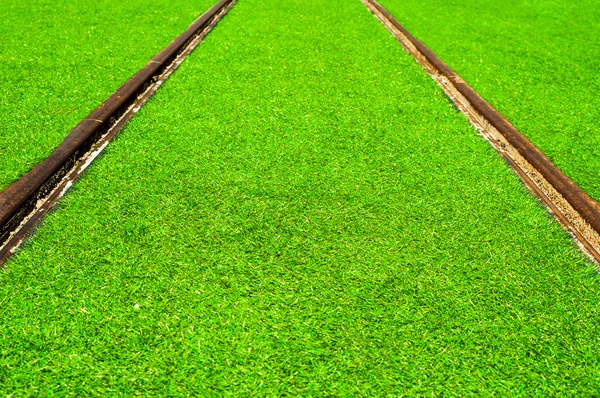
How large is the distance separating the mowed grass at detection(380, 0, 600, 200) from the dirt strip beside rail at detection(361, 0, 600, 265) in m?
0.17

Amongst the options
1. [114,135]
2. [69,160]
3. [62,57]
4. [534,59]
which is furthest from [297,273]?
[534,59]

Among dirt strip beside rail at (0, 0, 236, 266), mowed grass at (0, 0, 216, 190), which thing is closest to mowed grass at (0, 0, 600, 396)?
dirt strip beside rail at (0, 0, 236, 266)

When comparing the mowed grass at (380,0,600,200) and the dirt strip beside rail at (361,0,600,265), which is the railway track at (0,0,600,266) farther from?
the mowed grass at (380,0,600,200)

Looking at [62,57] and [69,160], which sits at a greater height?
[62,57]

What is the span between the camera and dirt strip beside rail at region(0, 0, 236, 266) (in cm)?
218

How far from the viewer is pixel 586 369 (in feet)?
5.38

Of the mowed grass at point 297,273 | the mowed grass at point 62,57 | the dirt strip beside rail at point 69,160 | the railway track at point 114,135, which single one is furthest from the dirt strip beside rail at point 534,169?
the mowed grass at point 62,57

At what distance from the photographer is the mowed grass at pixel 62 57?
9.61 ft

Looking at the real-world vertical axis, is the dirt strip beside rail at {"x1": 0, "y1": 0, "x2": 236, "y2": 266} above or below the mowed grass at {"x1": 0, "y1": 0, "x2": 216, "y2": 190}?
below

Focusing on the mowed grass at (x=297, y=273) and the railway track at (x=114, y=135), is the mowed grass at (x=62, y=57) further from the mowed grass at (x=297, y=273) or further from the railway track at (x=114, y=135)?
the mowed grass at (x=297, y=273)

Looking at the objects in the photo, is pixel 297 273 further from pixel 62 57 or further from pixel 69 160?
pixel 62 57

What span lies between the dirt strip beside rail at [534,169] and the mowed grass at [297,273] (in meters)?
0.12

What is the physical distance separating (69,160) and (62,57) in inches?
90.1

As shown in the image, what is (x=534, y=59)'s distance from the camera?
5.02 m
